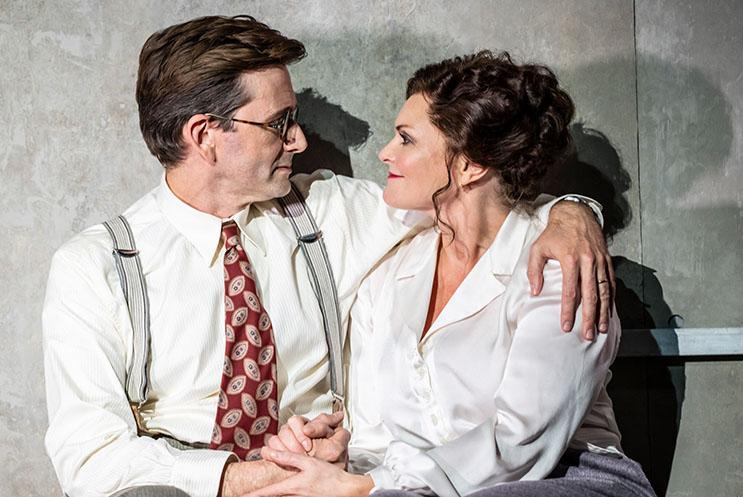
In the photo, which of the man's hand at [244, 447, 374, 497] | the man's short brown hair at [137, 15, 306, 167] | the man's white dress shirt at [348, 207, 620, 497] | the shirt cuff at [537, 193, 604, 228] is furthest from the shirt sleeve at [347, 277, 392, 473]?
the man's short brown hair at [137, 15, 306, 167]

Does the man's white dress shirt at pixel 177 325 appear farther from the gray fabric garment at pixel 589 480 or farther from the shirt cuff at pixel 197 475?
the gray fabric garment at pixel 589 480

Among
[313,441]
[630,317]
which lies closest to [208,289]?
[313,441]

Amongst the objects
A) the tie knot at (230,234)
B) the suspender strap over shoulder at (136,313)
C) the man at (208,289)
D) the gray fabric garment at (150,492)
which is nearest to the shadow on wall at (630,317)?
the man at (208,289)

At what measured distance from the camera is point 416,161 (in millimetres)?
2322

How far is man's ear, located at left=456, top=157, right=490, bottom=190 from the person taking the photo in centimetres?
230

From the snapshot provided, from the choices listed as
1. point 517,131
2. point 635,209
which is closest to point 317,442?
point 517,131

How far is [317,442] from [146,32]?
4.50 feet

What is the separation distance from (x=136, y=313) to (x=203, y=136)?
491 mm

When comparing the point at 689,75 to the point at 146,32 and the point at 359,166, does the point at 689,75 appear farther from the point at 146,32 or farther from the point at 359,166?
the point at 146,32

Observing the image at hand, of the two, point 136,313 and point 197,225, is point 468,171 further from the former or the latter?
point 136,313

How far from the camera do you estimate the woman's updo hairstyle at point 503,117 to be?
88.8 inches

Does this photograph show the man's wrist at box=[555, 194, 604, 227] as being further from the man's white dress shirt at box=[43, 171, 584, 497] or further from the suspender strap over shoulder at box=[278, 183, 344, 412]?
the suspender strap over shoulder at box=[278, 183, 344, 412]

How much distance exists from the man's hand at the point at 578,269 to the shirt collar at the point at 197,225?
0.82m

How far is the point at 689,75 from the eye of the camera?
2.79 m
